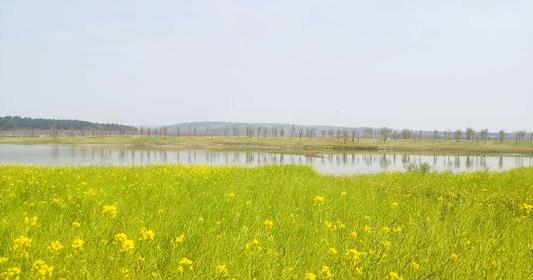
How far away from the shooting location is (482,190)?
14680 millimetres

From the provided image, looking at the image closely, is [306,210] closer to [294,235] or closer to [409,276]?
[294,235]

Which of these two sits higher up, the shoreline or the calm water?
the calm water

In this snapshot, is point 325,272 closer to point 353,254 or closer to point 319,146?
point 353,254

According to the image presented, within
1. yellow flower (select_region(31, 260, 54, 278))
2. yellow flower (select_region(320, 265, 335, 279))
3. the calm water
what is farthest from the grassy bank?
yellow flower (select_region(31, 260, 54, 278))

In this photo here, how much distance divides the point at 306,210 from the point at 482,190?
8279 millimetres

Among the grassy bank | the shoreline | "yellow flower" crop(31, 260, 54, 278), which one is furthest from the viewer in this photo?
the grassy bank

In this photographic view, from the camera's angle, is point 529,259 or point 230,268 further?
point 529,259

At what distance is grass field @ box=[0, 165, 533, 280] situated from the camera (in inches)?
177

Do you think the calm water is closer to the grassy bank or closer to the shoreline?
the shoreline

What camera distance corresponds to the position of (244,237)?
6039mm

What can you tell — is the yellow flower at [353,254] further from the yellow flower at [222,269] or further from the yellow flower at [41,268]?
the yellow flower at [41,268]

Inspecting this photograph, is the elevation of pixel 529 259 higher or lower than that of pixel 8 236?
lower

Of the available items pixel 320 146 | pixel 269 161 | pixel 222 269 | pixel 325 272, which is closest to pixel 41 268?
pixel 222 269

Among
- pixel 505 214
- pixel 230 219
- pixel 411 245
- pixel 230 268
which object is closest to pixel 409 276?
pixel 411 245
